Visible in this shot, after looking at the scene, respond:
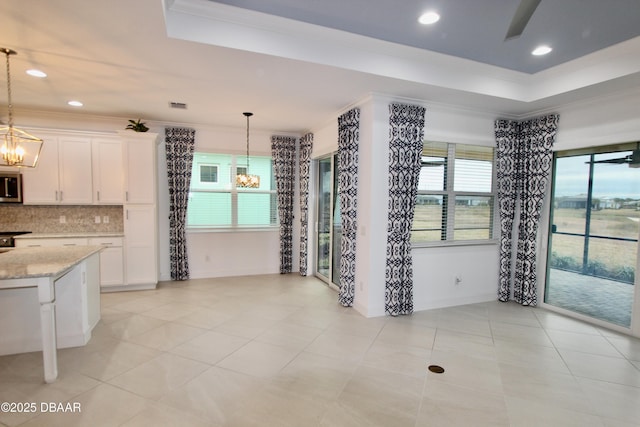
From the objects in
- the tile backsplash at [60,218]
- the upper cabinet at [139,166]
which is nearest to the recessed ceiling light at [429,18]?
the upper cabinet at [139,166]

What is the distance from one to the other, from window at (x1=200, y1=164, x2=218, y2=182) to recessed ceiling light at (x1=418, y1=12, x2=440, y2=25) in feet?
14.4

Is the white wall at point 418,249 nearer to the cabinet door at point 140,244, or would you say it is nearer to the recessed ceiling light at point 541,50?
the recessed ceiling light at point 541,50

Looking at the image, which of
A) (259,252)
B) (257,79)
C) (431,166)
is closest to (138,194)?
(259,252)

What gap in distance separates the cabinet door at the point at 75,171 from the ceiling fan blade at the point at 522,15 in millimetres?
5771

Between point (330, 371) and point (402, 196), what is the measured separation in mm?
2330

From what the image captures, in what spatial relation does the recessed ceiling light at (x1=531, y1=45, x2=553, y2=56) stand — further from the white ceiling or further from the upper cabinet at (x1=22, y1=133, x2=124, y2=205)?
the upper cabinet at (x1=22, y1=133, x2=124, y2=205)

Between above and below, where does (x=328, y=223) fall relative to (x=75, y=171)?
below

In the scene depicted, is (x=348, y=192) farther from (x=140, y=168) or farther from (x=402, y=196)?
(x=140, y=168)

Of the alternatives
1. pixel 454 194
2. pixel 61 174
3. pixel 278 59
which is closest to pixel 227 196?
pixel 61 174

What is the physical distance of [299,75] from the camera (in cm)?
338

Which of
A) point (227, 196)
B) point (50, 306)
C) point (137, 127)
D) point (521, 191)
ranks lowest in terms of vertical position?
point (50, 306)

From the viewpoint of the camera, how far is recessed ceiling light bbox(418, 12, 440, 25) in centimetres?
271

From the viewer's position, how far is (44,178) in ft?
16.1

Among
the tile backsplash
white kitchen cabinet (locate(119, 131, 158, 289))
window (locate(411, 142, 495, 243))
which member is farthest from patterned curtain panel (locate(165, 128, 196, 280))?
window (locate(411, 142, 495, 243))
